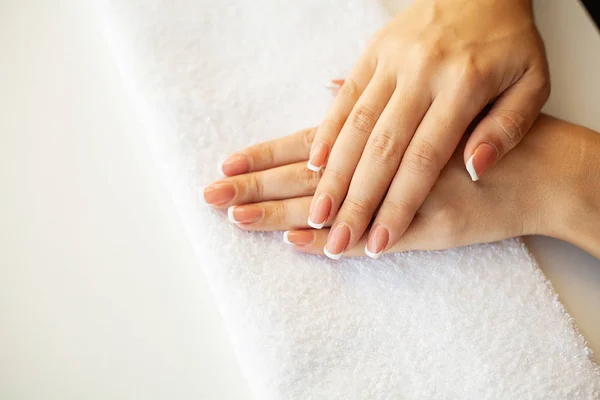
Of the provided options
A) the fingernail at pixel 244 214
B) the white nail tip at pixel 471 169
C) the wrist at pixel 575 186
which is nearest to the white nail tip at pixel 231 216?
the fingernail at pixel 244 214

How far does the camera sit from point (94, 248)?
2.18 ft

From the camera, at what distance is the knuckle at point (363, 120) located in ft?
2.27

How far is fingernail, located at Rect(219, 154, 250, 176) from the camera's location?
0.67 metres

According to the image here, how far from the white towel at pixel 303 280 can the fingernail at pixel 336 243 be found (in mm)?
16

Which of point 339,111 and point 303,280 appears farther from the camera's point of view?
point 339,111

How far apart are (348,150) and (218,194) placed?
192 millimetres

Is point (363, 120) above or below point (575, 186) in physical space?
above

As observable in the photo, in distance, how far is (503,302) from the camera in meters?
0.62

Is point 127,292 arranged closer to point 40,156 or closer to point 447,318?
point 40,156

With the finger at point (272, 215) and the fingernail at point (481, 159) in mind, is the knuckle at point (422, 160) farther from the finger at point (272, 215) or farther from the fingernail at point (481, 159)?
the finger at point (272, 215)

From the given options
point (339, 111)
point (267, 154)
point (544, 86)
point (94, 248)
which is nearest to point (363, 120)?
point (339, 111)

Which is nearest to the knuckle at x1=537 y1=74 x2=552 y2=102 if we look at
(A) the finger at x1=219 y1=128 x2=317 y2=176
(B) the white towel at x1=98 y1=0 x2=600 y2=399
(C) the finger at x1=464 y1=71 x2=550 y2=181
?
(C) the finger at x1=464 y1=71 x2=550 y2=181

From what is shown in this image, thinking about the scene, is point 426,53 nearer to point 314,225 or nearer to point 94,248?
point 314,225

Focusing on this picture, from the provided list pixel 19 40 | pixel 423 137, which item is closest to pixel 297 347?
pixel 423 137
